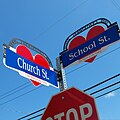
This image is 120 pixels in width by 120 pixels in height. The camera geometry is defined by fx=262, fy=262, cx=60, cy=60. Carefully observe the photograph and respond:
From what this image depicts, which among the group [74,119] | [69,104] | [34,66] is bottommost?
[74,119]

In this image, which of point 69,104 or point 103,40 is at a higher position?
point 103,40

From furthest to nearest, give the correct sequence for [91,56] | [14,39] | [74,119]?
1. [14,39]
2. [91,56]
3. [74,119]

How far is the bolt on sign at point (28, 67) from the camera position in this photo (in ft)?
15.1

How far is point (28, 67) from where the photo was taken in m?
4.72

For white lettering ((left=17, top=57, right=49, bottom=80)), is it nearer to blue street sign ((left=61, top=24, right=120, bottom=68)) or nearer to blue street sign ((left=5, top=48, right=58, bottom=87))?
blue street sign ((left=5, top=48, right=58, bottom=87))

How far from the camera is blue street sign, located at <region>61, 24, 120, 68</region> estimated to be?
4.54 metres

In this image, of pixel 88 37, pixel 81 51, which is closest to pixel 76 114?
pixel 81 51

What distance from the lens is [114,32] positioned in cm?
462

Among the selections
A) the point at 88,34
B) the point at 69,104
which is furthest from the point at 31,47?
the point at 69,104

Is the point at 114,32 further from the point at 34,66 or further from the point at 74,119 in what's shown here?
the point at 74,119

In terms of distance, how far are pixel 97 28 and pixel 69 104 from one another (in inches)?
88.8

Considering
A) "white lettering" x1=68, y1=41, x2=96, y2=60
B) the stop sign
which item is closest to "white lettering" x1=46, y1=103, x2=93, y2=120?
the stop sign

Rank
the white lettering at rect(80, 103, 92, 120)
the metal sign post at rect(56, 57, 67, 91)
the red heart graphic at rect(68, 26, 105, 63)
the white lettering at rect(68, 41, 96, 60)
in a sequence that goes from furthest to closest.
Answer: the red heart graphic at rect(68, 26, 105, 63), the white lettering at rect(68, 41, 96, 60), the metal sign post at rect(56, 57, 67, 91), the white lettering at rect(80, 103, 92, 120)

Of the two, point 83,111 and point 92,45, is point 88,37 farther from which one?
point 83,111
